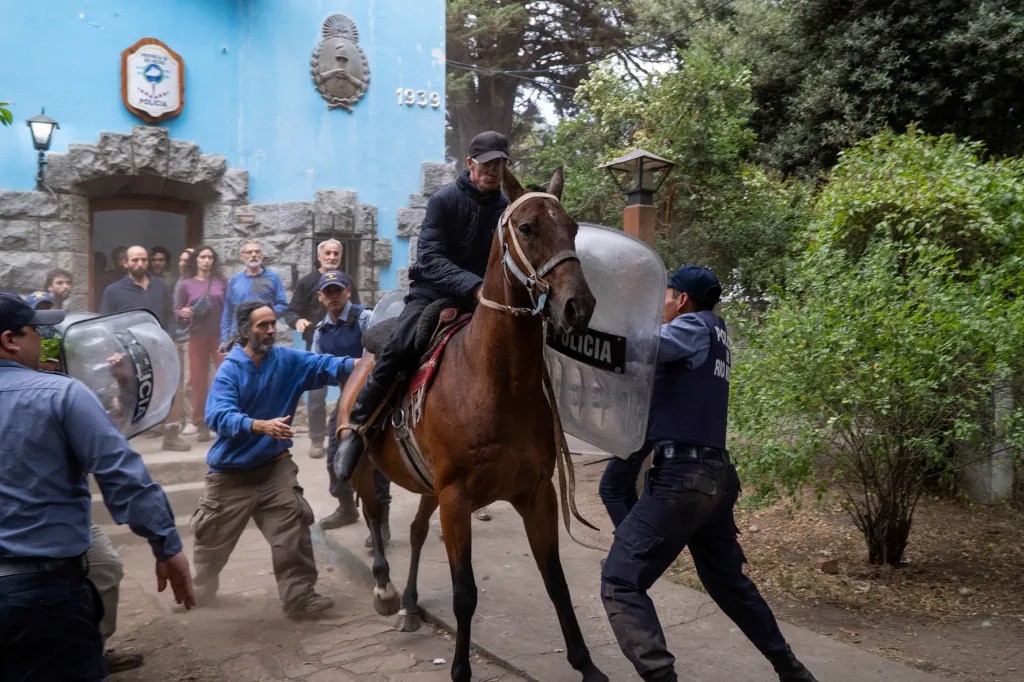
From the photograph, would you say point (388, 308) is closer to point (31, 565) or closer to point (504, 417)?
point (504, 417)

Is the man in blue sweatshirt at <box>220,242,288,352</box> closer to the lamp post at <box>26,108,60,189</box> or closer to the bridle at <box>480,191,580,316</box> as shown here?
the lamp post at <box>26,108,60,189</box>

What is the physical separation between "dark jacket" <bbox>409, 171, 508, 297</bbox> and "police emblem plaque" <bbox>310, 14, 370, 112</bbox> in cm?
688

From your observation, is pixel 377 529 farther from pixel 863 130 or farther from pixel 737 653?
pixel 863 130

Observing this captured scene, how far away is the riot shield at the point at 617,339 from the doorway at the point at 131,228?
8.22 m

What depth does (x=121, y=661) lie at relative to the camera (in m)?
4.38

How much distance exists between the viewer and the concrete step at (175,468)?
790cm

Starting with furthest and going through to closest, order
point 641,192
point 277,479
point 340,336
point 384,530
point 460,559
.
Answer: point 340,336 < point 641,192 < point 384,530 < point 277,479 < point 460,559

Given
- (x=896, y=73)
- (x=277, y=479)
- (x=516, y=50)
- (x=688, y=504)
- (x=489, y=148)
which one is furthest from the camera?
(x=516, y=50)

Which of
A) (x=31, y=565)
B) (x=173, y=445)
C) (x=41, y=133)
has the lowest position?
(x=173, y=445)

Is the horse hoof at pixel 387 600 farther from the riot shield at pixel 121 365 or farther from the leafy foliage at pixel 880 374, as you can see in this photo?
the leafy foliage at pixel 880 374

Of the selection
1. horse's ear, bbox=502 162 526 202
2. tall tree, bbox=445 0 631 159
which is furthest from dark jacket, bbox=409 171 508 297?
tall tree, bbox=445 0 631 159

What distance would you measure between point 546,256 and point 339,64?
8334 mm

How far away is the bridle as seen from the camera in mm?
3215

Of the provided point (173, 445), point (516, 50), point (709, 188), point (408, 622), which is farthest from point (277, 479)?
point (516, 50)
